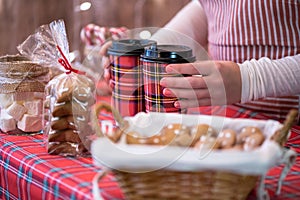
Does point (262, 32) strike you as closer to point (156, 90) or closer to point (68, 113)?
point (156, 90)

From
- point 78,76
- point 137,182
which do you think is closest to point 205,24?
point 78,76

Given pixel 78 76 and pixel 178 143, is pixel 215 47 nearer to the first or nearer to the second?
pixel 78 76

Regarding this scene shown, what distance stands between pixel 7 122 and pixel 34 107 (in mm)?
65

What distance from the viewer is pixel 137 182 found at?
67 centimetres

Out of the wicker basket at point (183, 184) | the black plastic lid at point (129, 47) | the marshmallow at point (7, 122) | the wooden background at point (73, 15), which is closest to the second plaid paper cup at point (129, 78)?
the black plastic lid at point (129, 47)

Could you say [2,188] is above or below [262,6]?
below

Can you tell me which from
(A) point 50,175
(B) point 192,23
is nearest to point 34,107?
(A) point 50,175

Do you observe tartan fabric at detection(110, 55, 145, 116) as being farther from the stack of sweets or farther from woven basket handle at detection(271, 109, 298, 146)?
woven basket handle at detection(271, 109, 298, 146)

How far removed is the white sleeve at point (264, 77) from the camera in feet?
3.33

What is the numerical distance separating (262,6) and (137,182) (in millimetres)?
692

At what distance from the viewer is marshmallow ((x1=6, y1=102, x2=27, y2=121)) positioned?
1067mm

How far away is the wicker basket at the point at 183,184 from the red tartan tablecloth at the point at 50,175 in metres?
0.08

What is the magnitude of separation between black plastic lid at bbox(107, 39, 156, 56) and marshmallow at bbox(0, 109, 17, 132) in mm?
246

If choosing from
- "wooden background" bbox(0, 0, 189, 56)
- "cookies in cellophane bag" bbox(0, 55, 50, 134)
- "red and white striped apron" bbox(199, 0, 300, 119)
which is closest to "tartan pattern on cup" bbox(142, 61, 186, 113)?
"cookies in cellophane bag" bbox(0, 55, 50, 134)
